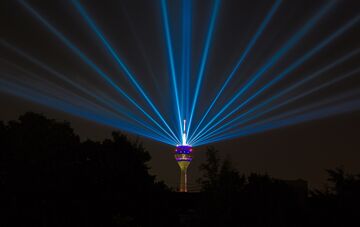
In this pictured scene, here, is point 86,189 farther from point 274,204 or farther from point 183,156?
point 183,156

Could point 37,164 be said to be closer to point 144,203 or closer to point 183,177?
point 144,203

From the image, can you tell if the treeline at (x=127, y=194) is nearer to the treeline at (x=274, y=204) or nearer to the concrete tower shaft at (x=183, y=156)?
the treeline at (x=274, y=204)

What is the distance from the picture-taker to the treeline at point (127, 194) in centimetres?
1534

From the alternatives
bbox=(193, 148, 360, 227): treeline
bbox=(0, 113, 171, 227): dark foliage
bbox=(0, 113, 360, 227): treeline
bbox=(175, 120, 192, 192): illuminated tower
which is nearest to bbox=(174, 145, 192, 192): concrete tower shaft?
bbox=(175, 120, 192, 192): illuminated tower

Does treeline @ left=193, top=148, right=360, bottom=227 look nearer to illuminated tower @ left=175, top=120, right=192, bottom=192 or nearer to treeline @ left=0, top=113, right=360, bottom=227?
treeline @ left=0, top=113, right=360, bottom=227

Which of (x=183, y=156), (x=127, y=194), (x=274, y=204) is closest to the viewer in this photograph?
(x=274, y=204)

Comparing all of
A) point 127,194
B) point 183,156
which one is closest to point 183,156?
point 183,156

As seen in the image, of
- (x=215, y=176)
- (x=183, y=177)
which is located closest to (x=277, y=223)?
(x=215, y=176)

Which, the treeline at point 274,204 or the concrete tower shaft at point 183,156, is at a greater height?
the concrete tower shaft at point 183,156

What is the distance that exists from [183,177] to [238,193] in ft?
206

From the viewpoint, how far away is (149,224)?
20250 millimetres

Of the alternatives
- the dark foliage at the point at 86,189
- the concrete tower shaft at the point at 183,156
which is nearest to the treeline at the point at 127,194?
the dark foliage at the point at 86,189

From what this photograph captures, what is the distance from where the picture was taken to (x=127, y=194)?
2044 cm

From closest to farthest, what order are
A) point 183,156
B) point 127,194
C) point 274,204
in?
point 274,204 → point 127,194 → point 183,156
